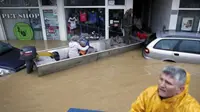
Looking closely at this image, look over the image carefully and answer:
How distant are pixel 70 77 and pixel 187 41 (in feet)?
12.2

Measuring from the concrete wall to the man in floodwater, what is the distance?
710 cm

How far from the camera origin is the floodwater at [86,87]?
3.96 m

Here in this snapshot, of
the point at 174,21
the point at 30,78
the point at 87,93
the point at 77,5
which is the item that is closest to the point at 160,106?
the point at 87,93

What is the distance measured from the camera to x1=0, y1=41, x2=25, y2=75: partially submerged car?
16.8ft

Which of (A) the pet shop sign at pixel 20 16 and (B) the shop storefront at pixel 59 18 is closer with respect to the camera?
(B) the shop storefront at pixel 59 18

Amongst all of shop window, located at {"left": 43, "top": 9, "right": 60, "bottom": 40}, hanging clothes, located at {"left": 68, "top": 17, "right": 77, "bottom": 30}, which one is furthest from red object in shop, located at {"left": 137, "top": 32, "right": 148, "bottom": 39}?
shop window, located at {"left": 43, "top": 9, "right": 60, "bottom": 40}

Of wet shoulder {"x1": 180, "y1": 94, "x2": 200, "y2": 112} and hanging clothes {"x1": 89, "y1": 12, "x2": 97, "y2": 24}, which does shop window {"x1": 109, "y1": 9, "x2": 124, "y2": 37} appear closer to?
hanging clothes {"x1": 89, "y1": 12, "x2": 97, "y2": 24}

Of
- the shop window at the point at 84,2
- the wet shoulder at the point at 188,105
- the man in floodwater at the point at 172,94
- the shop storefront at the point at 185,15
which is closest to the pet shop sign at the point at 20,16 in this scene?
the shop window at the point at 84,2

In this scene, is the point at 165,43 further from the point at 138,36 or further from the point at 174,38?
the point at 138,36

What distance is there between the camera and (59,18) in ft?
30.1

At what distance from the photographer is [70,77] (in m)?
5.17

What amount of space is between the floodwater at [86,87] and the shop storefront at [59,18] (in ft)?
11.3

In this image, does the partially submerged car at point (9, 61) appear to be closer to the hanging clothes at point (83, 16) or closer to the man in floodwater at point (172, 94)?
the hanging clothes at point (83, 16)

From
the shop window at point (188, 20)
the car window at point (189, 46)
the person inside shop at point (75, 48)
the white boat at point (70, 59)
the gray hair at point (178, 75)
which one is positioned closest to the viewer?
the gray hair at point (178, 75)
